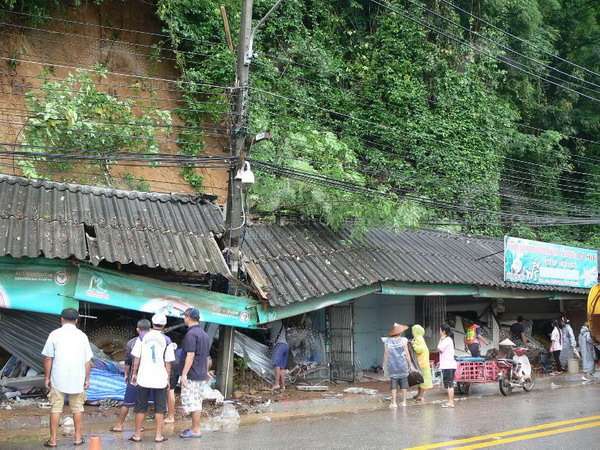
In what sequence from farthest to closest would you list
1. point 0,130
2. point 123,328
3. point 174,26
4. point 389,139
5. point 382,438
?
point 389,139 < point 174,26 < point 0,130 < point 123,328 < point 382,438

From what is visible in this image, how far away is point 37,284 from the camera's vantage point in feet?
35.9

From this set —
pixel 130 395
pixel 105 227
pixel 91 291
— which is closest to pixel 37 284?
pixel 91 291

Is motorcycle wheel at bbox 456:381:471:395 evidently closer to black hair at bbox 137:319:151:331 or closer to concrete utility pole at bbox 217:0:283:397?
concrete utility pole at bbox 217:0:283:397

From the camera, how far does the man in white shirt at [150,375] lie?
8.84 m

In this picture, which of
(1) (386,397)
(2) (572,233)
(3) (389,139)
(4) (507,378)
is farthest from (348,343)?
(2) (572,233)

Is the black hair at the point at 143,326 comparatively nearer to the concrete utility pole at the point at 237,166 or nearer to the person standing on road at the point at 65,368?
the person standing on road at the point at 65,368

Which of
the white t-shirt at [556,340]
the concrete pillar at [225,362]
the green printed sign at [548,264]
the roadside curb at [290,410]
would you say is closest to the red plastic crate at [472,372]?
the roadside curb at [290,410]

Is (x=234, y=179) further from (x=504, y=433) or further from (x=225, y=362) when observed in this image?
(x=504, y=433)

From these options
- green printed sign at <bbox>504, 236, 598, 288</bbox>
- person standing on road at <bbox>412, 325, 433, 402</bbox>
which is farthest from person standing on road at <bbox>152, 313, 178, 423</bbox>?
green printed sign at <bbox>504, 236, 598, 288</bbox>

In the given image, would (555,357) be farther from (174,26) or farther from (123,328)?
(174,26)

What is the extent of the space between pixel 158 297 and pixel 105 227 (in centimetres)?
160

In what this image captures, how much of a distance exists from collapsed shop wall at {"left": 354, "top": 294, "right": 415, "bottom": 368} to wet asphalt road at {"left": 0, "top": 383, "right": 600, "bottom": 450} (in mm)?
5094

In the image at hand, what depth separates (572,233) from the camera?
3173 cm

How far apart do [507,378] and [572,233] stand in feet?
62.1
